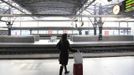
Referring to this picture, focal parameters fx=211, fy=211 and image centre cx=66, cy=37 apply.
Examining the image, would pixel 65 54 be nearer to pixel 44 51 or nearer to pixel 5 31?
pixel 44 51

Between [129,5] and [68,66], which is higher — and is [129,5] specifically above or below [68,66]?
above

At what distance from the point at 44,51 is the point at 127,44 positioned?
7.95 meters

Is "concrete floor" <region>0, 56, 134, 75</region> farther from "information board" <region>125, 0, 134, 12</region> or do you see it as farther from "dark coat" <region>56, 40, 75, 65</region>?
"information board" <region>125, 0, 134, 12</region>

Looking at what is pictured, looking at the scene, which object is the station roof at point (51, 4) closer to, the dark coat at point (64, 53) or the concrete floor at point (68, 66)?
the concrete floor at point (68, 66)

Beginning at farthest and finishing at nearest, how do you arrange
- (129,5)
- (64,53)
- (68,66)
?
(68,66)
(129,5)
(64,53)

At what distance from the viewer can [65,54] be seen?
7.25 meters

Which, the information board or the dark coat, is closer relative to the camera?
the dark coat

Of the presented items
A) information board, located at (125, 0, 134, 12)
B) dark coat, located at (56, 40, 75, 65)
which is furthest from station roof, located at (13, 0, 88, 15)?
dark coat, located at (56, 40, 75, 65)

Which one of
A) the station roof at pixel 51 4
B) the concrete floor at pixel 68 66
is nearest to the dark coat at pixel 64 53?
the concrete floor at pixel 68 66

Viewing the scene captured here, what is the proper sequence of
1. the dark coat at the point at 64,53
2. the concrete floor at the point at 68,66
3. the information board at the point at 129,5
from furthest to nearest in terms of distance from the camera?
the information board at the point at 129,5 < the concrete floor at the point at 68,66 < the dark coat at the point at 64,53

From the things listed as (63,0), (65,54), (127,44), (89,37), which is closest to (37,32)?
(89,37)

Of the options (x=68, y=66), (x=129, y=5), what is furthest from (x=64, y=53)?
(x=129, y=5)

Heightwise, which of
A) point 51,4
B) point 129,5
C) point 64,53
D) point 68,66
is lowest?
point 68,66

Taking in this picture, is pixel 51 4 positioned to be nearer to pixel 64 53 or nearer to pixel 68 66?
pixel 68 66
